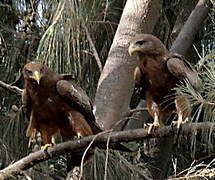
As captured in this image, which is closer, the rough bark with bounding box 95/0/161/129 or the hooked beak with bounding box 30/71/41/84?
the hooked beak with bounding box 30/71/41/84

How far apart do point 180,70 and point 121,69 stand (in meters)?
0.60

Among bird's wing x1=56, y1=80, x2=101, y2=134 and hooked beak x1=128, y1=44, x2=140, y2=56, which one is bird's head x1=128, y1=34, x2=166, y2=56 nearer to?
hooked beak x1=128, y1=44, x2=140, y2=56

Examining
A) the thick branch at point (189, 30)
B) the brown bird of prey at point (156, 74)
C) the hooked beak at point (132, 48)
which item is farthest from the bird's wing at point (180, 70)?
the thick branch at point (189, 30)

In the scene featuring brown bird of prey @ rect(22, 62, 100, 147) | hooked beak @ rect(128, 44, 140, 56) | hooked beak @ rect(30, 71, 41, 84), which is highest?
hooked beak @ rect(128, 44, 140, 56)

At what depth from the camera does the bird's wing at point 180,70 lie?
92.2 inches

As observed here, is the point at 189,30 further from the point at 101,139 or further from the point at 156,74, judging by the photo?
the point at 101,139

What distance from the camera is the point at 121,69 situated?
2.98 m

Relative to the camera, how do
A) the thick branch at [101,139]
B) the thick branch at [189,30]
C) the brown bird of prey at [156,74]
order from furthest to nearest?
the thick branch at [189,30] < the brown bird of prey at [156,74] < the thick branch at [101,139]

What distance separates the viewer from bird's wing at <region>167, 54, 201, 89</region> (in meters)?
2.34

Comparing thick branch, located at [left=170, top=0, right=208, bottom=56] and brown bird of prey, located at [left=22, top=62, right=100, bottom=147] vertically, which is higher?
thick branch, located at [left=170, top=0, right=208, bottom=56]

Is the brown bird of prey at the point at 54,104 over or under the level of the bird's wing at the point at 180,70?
under

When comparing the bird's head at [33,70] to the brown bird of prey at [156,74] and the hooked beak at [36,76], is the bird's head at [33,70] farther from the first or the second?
the brown bird of prey at [156,74]

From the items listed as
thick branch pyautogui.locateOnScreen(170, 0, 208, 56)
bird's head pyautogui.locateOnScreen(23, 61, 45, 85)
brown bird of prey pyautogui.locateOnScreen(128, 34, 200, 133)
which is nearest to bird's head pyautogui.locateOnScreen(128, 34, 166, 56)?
brown bird of prey pyautogui.locateOnScreen(128, 34, 200, 133)

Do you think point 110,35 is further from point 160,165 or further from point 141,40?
point 141,40
